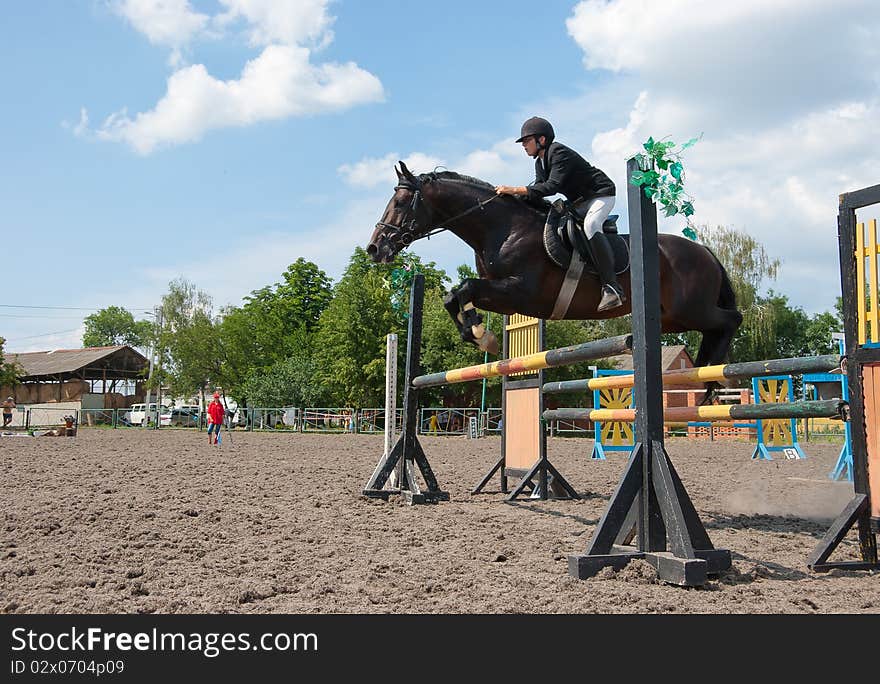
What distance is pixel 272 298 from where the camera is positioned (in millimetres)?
48594

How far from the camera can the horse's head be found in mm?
5117

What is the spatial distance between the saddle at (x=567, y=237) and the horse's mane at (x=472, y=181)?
10.9 inches

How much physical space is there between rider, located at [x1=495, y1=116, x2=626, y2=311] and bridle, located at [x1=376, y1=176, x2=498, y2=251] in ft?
1.37

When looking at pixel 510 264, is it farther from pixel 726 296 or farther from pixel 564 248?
pixel 726 296

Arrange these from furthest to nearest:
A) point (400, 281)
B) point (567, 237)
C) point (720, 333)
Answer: point (400, 281)
point (720, 333)
point (567, 237)

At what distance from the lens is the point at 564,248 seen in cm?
492

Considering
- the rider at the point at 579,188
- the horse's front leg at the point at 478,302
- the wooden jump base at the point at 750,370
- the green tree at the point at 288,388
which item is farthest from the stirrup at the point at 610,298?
the green tree at the point at 288,388

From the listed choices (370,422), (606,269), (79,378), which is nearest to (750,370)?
(606,269)

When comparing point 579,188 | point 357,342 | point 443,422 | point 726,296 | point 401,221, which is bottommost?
point 443,422

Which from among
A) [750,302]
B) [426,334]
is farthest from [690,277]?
[426,334]

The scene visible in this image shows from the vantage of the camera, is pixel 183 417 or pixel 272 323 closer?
pixel 183 417

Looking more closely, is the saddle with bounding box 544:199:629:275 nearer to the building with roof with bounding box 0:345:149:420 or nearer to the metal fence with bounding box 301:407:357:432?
the metal fence with bounding box 301:407:357:432

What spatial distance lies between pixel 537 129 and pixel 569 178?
0.42 m
